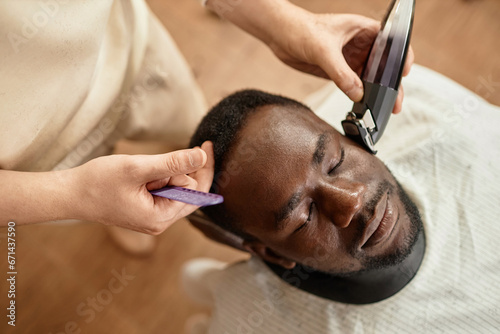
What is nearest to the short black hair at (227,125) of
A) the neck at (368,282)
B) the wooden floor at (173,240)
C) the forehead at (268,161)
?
the forehead at (268,161)

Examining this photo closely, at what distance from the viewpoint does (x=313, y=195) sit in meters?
0.82

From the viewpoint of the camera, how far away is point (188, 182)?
0.73m

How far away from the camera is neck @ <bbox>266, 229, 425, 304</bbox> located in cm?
95

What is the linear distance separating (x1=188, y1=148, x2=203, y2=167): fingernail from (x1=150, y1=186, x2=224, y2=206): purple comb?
0.15ft

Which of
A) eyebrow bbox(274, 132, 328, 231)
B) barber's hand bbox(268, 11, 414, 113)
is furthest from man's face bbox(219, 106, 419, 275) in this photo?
barber's hand bbox(268, 11, 414, 113)

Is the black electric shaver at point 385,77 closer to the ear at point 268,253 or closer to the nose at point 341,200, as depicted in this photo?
the nose at point 341,200

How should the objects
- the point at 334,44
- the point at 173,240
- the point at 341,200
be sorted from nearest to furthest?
the point at 341,200 → the point at 334,44 → the point at 173,240

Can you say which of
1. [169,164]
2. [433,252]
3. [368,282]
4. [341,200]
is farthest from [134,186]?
[433,252]

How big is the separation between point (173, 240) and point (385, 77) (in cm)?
111

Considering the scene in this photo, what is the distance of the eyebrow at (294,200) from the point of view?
0.79 meters

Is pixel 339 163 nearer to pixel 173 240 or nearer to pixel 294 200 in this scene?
pixel 294 200

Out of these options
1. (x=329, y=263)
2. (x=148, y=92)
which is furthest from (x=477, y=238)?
(x=148, y=92)

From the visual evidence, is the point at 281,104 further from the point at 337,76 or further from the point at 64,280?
the point at 64,280

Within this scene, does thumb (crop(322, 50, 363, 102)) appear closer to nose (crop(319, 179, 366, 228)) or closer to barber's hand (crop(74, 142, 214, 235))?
nose (crop(319, 179, 366, 228))
